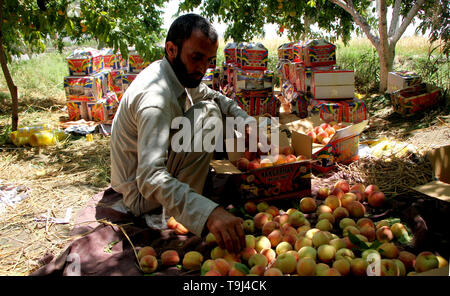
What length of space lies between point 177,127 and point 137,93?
1.29 ft

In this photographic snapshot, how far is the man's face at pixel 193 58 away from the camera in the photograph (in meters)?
1.97

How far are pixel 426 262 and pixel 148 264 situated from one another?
139 cm

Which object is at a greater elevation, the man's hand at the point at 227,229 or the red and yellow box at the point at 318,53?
the red and yellow box at the point at 318,53

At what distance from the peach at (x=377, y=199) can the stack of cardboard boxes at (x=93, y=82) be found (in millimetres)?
4589

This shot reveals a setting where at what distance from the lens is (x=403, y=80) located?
5043 mm

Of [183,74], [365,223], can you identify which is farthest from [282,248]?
[183,74]

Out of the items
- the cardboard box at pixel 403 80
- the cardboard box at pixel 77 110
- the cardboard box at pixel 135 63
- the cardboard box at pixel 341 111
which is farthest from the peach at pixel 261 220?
the cardboard box at pixel 77 110

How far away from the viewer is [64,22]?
4.77 metres

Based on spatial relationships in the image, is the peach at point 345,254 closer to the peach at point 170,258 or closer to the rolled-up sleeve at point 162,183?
the rolled-up sleeve at point 162,183

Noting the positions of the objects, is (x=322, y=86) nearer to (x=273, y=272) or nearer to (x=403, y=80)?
(x=403, y=80)

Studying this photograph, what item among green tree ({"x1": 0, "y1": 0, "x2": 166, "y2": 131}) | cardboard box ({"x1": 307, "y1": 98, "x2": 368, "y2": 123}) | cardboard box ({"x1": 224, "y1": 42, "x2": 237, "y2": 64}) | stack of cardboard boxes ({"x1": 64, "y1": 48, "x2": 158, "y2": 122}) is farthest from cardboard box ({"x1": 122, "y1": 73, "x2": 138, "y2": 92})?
cardboard box ({"x1": 307, "y1": 98, "x2": 368, "y2": 123})

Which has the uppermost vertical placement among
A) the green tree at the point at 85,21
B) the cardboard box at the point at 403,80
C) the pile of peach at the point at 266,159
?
the green tree at the point at 85,21
